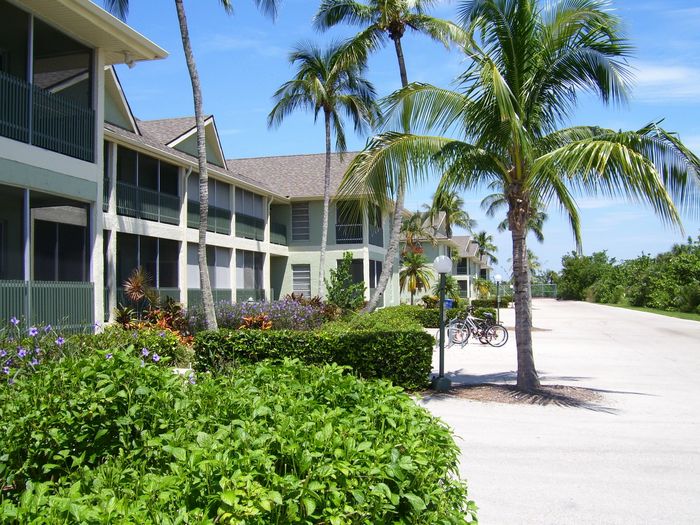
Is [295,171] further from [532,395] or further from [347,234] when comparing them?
[532,395]

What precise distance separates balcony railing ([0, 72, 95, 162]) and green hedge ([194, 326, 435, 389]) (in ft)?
14.5

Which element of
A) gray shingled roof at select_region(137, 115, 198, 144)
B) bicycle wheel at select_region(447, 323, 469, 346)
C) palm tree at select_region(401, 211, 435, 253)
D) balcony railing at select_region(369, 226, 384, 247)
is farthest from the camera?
palm tree at select_region(401, 211, 435, 253)

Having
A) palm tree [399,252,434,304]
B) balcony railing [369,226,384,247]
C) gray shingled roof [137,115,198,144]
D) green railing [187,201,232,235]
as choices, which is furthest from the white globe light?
palm tree [399,252,434,304]

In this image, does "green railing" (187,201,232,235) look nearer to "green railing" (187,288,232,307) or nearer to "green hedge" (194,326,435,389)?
"green railing" (187,288,232,307)

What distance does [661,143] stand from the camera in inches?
386

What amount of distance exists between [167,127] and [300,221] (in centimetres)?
888

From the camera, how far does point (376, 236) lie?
32438mm

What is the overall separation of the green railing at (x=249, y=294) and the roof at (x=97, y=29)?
13265 mm

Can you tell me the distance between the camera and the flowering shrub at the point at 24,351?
20.0 feet

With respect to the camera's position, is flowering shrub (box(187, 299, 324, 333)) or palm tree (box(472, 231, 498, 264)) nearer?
flowering shrub (box(187, 299, 324, 333))

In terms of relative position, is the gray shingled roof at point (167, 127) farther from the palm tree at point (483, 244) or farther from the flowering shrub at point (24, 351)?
the palm tree at point (483, 244)

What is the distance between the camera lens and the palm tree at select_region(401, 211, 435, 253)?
4331 cm

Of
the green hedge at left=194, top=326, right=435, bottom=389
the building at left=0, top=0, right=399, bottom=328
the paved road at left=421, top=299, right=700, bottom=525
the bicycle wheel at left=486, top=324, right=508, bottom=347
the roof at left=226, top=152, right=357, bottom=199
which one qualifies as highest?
the roof at left=226, top=152, right=357, bottom=199

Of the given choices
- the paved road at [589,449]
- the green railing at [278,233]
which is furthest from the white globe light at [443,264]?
the green railing at [278,233]
